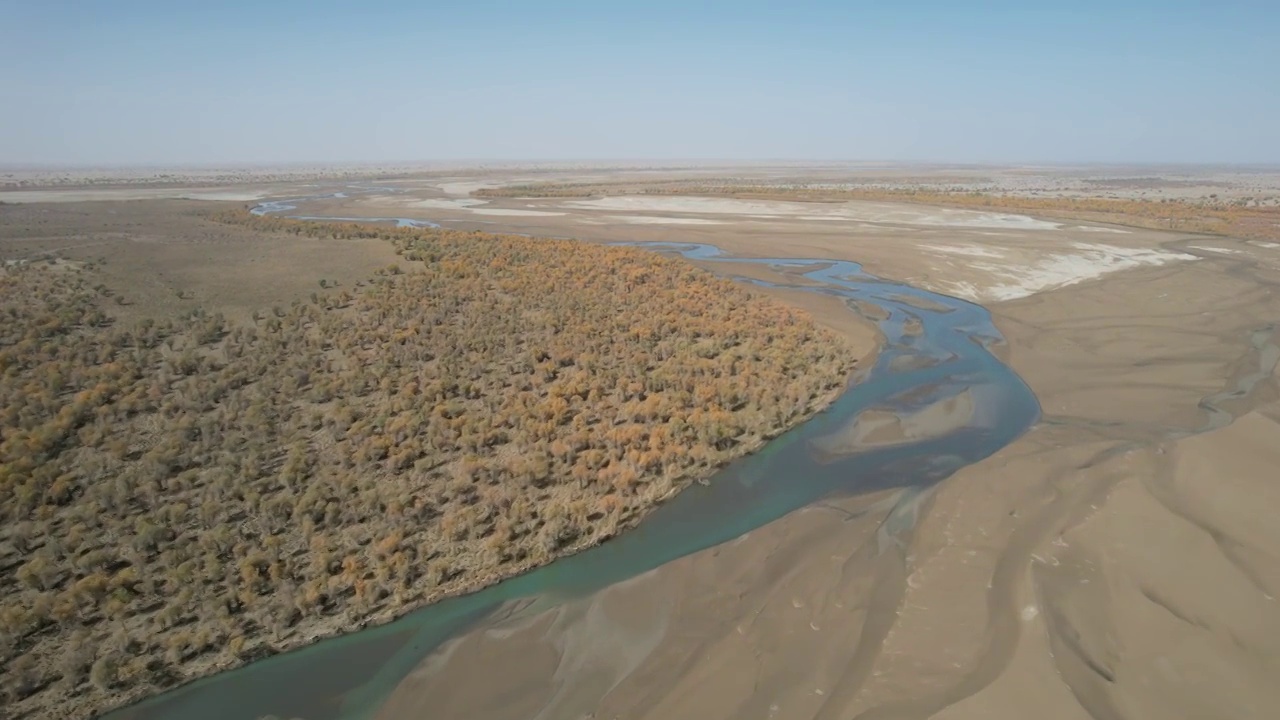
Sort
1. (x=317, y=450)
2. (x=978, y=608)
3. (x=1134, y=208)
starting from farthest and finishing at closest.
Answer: (x=1134, y=208) → (x=317, y=450) → (x=978, y=608)

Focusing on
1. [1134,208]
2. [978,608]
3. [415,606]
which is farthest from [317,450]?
[1134,208]

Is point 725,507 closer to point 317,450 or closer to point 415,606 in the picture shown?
point 415,606

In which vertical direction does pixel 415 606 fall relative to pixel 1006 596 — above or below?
below

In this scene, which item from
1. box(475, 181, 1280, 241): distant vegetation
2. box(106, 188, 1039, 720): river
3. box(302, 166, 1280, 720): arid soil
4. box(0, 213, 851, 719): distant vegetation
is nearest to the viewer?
box(302, 166, 1280, 720): arid soil

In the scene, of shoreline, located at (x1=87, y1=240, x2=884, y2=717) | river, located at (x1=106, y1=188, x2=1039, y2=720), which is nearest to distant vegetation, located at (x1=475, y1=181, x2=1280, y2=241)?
river, located at (x1=106, y1=188, x2=1039, y2=720)

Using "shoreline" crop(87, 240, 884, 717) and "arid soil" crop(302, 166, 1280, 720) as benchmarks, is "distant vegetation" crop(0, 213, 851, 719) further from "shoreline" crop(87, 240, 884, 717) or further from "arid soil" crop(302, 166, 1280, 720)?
"arid soil" crop(302, 166, 1280, 720)

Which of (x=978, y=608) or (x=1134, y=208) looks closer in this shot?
(x=978, y=608)

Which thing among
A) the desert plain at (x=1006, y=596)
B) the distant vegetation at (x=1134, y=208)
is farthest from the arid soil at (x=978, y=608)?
the distant vegetation at (x=1134, y=208)

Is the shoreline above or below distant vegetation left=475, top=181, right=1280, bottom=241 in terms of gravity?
below
